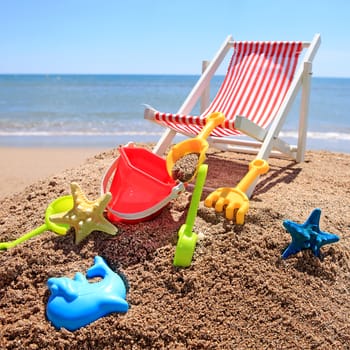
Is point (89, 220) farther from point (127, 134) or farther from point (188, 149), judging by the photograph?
point (127, 134)

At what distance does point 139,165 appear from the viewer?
3039 millimetres

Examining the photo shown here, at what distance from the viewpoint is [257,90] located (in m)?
4.32

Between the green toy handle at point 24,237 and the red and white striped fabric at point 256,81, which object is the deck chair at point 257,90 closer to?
the red and white striped fabric at point 256,81

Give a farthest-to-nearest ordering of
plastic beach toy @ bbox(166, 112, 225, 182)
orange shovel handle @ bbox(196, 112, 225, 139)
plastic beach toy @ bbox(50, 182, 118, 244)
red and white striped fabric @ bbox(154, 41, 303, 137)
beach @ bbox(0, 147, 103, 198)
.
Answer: beach @ bbox(0, 147, 103, 198) → red and white striped fabric @ bbox(154, 41, 303, 137) → orange shovel handle @ bbox(196, 112, 225, 139) → plastic beach toy @ bbox(166, 112, 225, 182) → plastic beach toy @ bbox(50, 182, 118, 244)

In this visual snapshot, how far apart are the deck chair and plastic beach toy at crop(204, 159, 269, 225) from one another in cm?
77

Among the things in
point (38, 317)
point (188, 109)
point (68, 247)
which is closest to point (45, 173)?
point (188, 109)

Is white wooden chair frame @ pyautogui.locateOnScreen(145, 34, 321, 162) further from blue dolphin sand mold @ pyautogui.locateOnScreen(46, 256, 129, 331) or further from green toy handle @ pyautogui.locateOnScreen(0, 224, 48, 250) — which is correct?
blue dolphin sand mold @ pyautogui.locateOnScreen(46, 256, 129, 331)

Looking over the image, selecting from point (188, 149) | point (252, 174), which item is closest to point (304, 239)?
point (252, 174)

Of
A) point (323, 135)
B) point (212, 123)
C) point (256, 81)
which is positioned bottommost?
point (323, 135)

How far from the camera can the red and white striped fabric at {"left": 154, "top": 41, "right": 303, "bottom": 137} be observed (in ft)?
13.5

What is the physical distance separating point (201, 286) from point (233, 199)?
65 cm

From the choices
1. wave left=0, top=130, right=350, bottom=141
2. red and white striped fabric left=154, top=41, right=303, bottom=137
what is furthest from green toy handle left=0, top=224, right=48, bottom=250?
wave left=0, top=130, right=350, bottom=141

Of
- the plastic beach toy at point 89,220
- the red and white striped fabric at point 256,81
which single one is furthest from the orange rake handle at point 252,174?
the plastic beach toy at point 89,220

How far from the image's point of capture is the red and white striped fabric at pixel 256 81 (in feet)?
13.5
